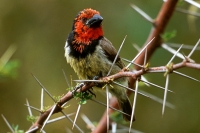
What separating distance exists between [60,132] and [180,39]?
2200 millimetres

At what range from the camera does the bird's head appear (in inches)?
144

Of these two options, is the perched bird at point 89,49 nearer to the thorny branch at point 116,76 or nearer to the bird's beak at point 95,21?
the bird's beak at point 95,21

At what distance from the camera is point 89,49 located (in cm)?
367

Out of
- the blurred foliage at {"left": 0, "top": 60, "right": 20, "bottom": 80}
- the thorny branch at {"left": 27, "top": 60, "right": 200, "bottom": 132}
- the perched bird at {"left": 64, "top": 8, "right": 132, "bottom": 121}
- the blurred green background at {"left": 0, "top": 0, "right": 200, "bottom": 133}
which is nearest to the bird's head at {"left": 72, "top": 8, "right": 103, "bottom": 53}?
the perched bird at {"left": 64, "top": 8, "right": 132, "bottom": 121}

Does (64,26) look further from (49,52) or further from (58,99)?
(58,99)

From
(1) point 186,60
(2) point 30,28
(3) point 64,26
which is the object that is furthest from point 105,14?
(1) point 186,60

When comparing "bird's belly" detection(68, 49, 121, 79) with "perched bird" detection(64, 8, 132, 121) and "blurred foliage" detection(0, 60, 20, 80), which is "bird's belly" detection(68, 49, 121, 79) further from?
"blurred foliage" detection(0, 60, 20, 80)

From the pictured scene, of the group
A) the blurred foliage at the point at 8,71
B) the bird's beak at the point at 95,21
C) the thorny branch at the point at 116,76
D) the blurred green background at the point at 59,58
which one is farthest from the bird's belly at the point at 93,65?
the blurred green background at the point at 59,58

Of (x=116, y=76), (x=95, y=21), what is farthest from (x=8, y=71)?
(x=116, y=76)

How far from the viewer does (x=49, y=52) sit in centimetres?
684

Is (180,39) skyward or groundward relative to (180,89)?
skyward

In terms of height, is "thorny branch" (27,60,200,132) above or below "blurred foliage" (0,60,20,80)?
below

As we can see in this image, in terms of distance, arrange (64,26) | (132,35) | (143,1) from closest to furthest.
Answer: (132,35) < (143,1) < (64,26)

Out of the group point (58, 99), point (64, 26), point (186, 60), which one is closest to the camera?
point (186, 60)
